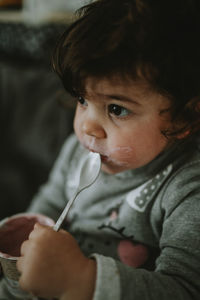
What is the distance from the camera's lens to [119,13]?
471 millimetres

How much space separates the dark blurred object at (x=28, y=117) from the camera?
3.59 feet

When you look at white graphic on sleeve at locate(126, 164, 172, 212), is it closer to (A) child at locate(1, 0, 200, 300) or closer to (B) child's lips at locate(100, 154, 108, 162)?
(A) child at locate(1, 0, 200, 300)

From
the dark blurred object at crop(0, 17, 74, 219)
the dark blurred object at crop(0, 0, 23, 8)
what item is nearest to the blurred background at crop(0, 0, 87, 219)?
the dark blurred object at crop(0, 17, 74, 219)

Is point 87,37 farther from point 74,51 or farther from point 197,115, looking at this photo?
point 197,115

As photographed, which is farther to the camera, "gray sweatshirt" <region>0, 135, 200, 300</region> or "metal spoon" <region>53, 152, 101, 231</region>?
"metal spoon" <region>53, 152, 101, 231</region>

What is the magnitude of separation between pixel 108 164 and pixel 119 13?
11.8 inches

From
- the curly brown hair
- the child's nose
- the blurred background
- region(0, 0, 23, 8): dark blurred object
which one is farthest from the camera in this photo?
region(0, 0, 23, 8): dark blurred object

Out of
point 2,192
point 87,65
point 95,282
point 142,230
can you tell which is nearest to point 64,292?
point 95,282

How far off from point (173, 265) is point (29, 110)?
0.81 meters

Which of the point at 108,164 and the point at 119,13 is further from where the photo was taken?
the point at 108,164

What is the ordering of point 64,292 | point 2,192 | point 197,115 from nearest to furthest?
point 64,292 < point 197,115 < point 2,192

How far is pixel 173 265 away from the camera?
1.71 feet

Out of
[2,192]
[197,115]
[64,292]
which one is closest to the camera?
[64,292]

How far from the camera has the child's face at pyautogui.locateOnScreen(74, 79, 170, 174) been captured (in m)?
0.51
